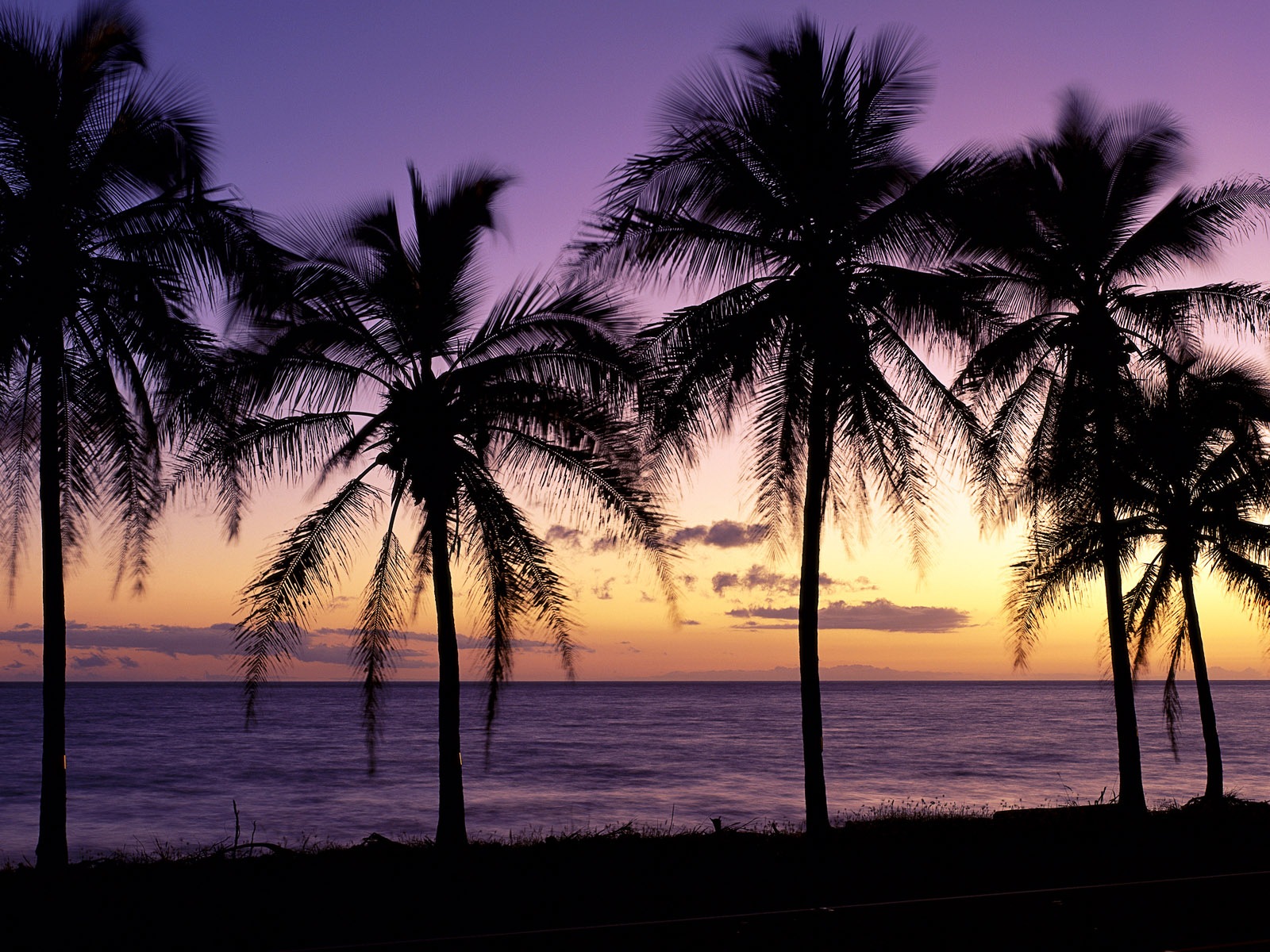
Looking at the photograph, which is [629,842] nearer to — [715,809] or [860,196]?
[860,196]

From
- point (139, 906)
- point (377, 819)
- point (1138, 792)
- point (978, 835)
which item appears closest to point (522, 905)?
point (139, 906)

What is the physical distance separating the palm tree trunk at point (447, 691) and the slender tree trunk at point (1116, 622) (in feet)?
31.9

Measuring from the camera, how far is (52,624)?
986 cm

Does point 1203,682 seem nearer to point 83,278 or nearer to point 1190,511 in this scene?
point 1190,511

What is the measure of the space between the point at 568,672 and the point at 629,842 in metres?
2.27

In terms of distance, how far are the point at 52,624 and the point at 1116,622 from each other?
567 inches

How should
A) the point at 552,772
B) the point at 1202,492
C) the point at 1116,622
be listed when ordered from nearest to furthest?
the point at 1116,622 < the point at 1202,492 < the point at 552,772

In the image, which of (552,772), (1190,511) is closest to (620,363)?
(1190,511)

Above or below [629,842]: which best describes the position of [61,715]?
above

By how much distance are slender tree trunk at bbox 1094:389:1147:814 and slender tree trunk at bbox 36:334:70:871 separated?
45.6 feet

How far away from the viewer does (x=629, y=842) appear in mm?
11562

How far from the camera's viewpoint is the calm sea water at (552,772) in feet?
93.8

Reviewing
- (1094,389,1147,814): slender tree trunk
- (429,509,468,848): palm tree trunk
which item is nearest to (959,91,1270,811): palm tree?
(1094,389,1147,814): slender tree trunk

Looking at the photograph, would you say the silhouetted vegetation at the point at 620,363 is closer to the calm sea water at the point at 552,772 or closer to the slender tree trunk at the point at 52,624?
the slender tree trunk at the point at 52,624
